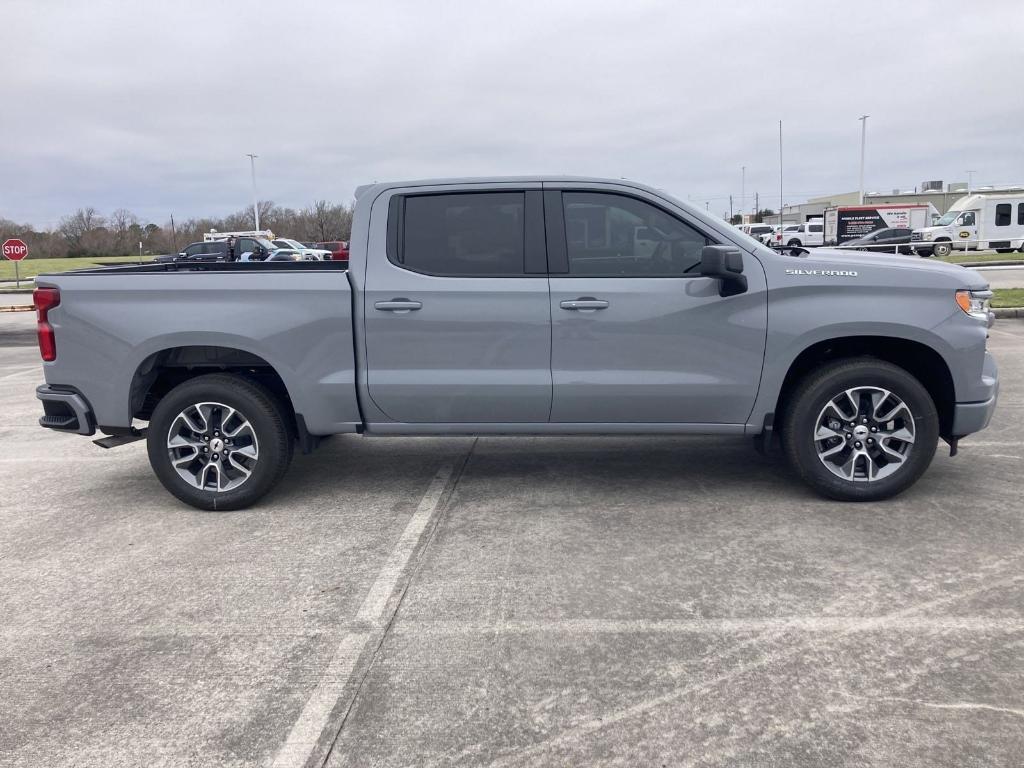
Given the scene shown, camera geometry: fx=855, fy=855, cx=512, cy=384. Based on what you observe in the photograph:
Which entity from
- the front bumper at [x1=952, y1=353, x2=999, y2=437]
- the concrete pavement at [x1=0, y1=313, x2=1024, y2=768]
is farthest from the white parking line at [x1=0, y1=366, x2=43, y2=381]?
the front bumper at [x1=952, y1=353, x2=999, y2=437]

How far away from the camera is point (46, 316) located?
17.3 ft

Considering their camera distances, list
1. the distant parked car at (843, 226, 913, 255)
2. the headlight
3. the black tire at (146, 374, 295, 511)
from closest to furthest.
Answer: the headlight < the black tire at (146, 374, 295, 511) < the distant parked car at (843, 226, 913, 255)

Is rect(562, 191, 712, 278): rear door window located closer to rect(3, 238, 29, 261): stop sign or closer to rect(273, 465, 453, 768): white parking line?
rect(273, 465, 453, 768): white parking line

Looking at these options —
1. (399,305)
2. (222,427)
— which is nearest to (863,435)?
(399,305)

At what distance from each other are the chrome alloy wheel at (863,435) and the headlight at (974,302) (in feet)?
2.23

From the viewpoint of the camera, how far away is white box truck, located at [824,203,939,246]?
47438mm

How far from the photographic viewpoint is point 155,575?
172 inches

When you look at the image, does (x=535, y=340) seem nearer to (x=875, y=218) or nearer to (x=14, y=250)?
(x=14, y=250)

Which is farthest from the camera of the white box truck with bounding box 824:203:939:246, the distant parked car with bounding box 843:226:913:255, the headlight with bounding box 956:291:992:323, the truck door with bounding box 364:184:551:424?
the white box truck with bounding box 824:203:939:246

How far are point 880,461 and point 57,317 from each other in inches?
200

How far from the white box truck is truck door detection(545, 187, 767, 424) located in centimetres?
4567

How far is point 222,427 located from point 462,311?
1655 mm

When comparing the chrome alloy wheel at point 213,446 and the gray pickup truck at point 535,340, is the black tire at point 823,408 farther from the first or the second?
the chrome alloy wheel at point 213,446

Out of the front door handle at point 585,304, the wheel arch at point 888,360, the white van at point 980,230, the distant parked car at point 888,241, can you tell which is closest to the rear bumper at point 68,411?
the front door handle at point 585,304
